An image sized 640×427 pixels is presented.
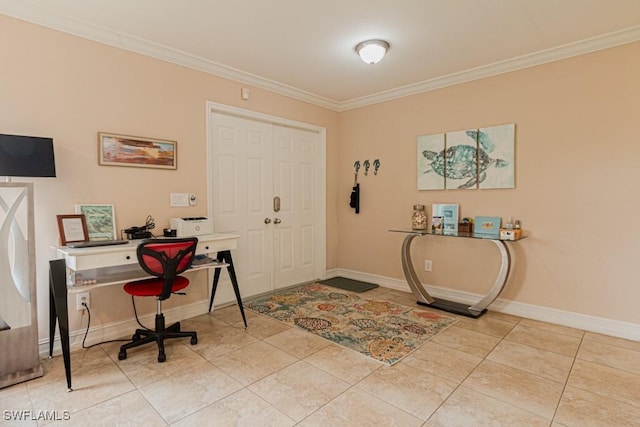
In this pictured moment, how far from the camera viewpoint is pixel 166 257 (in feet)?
7.90

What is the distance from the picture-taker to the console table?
10.6 ft

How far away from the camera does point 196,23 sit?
2.60 metres

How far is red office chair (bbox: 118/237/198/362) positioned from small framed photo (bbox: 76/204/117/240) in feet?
1.48

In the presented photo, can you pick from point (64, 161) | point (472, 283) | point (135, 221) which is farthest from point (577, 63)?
point (64, 161)

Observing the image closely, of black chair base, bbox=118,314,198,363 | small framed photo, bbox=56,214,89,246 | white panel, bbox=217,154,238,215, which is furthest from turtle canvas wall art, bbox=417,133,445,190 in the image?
small framed photo, bbox=56,214,89,246

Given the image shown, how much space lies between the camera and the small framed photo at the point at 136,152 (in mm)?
2742

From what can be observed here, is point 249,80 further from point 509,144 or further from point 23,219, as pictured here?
point 509,144

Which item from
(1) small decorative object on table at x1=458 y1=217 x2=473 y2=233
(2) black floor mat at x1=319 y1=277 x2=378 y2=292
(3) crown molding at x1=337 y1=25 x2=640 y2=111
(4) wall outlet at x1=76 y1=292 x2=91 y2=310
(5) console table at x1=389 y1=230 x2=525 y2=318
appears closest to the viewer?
(4) wall outlet at x1=76 y1=292 x2=91 y2=310

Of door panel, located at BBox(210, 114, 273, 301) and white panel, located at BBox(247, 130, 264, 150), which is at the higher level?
white panel, located at BBox(247, 130, 264, 150)

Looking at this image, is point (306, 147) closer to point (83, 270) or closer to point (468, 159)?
point (468, 159)

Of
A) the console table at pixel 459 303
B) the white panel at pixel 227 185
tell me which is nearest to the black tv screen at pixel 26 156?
the white panel at pixel 227 185

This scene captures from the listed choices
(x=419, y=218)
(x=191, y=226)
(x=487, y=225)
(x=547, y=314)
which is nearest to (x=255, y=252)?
(x=191, y=226)

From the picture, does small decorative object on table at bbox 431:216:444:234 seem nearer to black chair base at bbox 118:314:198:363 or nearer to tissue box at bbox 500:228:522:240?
tissue box at bbox 500:228:522:240

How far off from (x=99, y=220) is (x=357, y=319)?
236cm
